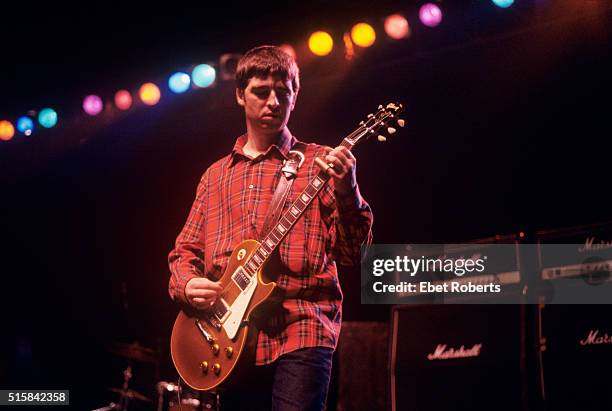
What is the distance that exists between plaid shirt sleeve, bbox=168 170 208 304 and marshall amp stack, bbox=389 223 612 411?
141cm

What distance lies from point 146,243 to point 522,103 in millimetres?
3123

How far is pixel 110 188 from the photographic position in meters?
5.40

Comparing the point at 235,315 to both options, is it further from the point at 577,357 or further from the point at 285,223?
the point at 577,357

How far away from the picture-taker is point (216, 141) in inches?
201

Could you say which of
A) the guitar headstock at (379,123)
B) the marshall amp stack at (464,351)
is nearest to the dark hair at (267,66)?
the guitar headstock at (379,123)

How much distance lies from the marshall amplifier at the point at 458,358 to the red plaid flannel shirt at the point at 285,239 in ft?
4.08

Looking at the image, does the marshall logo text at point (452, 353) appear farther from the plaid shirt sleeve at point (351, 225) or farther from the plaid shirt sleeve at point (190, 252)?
the plaid shirt sleeve at point (190, 252)

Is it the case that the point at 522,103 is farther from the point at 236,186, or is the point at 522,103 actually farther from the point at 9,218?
the point at 9,218

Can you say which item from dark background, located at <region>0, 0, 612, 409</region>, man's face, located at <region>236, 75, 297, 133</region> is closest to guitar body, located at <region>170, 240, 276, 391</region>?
man's face, located at <region>236, 75, 297, 133</region>

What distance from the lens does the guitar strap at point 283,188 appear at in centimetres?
229

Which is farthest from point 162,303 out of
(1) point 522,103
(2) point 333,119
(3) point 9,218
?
(1) point 522,103

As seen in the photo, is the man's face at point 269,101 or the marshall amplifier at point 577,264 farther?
the marshall amplifier at point 577,264

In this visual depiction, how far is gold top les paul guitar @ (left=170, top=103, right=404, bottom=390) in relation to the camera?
212 cm

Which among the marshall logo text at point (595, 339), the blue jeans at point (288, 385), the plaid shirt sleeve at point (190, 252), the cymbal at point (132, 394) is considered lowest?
the cymbal at point (132, 394)
